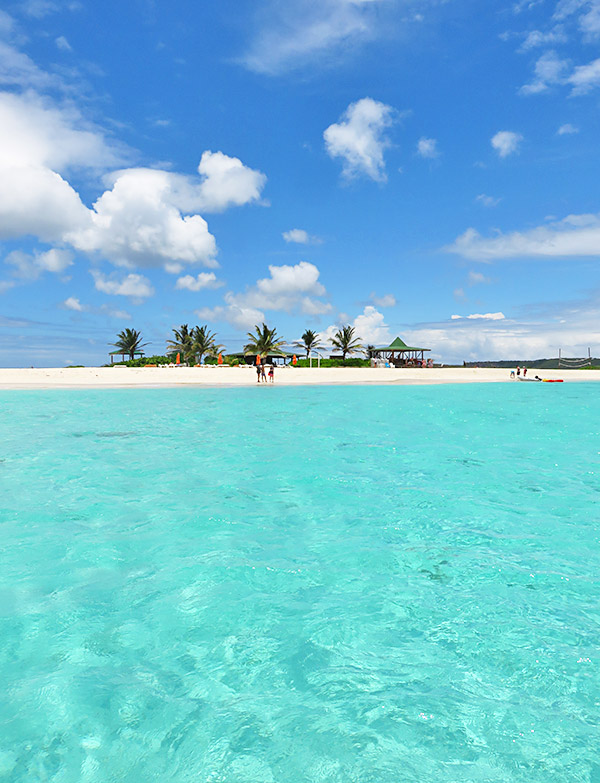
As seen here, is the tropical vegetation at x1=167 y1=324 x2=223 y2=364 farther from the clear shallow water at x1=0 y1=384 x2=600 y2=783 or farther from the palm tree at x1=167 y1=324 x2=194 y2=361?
the clear shallow water at x1=0 y1=384 x2=600 y2=783

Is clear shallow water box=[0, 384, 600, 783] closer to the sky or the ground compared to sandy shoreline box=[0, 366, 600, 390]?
closer to the ground

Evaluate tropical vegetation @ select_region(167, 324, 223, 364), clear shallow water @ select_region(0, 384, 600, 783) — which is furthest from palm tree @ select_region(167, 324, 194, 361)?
clear shallow water @ select_region(0, 384, 600, 783)

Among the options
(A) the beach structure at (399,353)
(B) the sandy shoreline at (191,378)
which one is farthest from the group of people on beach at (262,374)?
(A) the beach structure at (399,353)

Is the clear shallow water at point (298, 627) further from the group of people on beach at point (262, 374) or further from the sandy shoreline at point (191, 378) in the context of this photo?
the sandy shoreline at point (191, 378)

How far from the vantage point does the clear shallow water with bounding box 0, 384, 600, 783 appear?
2939 mm

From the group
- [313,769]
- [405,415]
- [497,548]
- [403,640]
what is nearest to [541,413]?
[405,415]

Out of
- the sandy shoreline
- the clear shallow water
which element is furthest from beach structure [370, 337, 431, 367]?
the clear shallow water

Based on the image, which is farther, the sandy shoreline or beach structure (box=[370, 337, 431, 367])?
beach structure (box=[370, 337, 431, 367])

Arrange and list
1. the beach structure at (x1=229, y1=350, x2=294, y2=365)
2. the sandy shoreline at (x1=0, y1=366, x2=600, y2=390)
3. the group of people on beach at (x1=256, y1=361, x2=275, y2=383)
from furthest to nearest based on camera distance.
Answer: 1. the beach structure at (x1=229, y1=350, x2=294, y2=365)
2. the group of people on beach at (x1=256, y1=361, x2=275, y2=383)
3. the sandy shoreline at (x1=0, y1=366, x2=600, y2=390)

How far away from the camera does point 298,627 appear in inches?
170

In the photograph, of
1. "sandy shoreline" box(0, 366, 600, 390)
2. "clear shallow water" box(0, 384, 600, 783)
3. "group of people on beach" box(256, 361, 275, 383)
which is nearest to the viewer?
"clear shallow water" box(0, 384, 600, 783)

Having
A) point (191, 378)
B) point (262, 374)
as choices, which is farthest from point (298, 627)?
point (191, 378)

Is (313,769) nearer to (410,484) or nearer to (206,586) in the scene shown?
(206,586)

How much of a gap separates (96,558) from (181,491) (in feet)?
9.79
